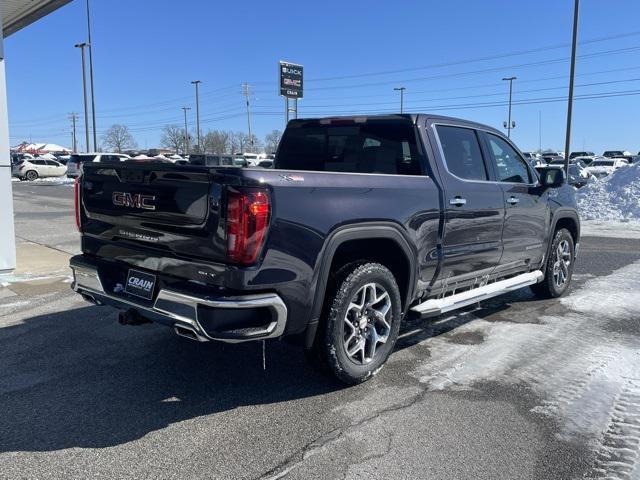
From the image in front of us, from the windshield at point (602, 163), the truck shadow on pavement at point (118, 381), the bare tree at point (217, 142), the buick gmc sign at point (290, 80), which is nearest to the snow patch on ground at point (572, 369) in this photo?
the truck shadow on pavement at point (118, 381)

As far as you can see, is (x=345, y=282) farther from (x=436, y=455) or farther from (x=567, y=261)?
(x=567, y=261)

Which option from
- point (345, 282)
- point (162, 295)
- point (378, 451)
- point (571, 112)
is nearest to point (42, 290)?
point (162, 295)

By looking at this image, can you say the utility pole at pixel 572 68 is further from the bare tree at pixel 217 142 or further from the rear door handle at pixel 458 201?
the bare tree at pixel 217 142

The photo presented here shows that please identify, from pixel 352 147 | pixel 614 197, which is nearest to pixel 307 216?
pixel 352 147

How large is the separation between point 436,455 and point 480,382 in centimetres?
118

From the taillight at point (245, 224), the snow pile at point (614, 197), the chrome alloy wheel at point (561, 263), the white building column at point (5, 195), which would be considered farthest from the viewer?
the snow pile at point (614, 197)

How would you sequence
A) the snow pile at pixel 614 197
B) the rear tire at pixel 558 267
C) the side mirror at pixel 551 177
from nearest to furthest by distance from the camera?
the side mirror at pixel 551 177 < the rear tire at pixel 558 267 < the snow pile at pixel 614 197

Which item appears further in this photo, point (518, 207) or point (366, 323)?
point (518, 207)

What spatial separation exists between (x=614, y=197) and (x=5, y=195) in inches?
679

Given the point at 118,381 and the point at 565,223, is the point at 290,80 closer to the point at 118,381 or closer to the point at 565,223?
the point at 565,223

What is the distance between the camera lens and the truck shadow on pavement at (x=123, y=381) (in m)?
3.42

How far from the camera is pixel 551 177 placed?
5.99 metres

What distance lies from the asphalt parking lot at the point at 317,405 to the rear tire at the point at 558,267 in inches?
33.4

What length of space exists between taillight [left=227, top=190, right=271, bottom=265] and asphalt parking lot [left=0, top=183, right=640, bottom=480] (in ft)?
3.61
